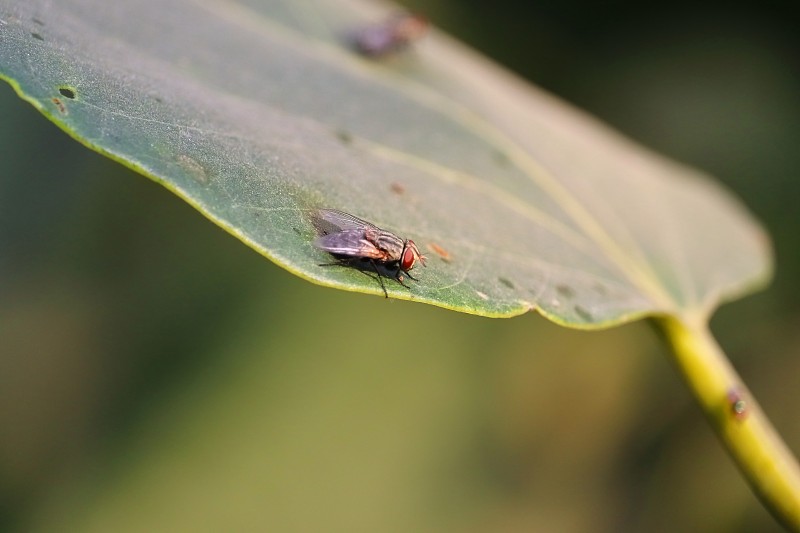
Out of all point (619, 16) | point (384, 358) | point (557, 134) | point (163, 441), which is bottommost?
point (163, 441)

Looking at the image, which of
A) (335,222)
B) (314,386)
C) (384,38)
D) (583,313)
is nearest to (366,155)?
(335,222)

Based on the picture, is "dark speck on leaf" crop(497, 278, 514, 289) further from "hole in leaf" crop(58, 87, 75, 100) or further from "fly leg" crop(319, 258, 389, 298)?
"hole in leaf" crop(58, 87, 75, 100)

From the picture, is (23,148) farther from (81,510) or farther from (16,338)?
(81,510)

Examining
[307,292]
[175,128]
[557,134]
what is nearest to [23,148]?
[307,292]

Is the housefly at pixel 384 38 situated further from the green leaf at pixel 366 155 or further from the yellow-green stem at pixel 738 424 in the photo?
the yellow-green stem at pixel 738 424

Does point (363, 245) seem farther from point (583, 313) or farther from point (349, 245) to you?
point (583, 313)

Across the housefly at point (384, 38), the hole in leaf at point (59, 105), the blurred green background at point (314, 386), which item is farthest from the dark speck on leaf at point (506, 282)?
the blurred green background at point (314, 386)
